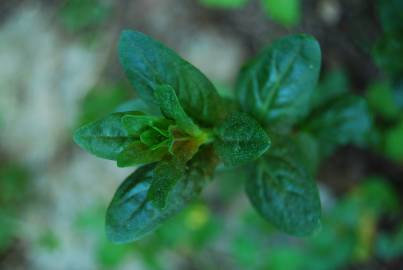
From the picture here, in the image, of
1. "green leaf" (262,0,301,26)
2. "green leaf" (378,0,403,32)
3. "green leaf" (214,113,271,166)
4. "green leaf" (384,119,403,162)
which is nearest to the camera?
"green leaf" (214,113,271,166)

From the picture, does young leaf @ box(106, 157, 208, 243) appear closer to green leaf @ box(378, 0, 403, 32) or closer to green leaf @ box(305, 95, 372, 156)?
green leaf @ box(305, 95, 372, 156)

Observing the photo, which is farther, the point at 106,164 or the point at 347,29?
the point at 106,164

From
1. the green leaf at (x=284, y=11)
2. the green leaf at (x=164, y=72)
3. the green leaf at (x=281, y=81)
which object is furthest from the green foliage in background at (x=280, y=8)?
the green leaf at (x=164, y=72)

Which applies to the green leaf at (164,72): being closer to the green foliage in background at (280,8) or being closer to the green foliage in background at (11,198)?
the green foliage in background at (280,8)

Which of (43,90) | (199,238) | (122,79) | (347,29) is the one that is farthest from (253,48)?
(43,90)

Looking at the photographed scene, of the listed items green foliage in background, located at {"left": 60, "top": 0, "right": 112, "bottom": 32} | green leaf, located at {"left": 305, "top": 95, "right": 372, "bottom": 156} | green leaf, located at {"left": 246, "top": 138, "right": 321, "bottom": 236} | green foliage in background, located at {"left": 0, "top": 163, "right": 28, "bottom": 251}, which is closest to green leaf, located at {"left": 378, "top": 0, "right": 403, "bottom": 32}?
green leaf, located at {"left": 305, "top": 95, "right": 372, "bottom": 156}

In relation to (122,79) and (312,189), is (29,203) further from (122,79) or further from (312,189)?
(312,189)
